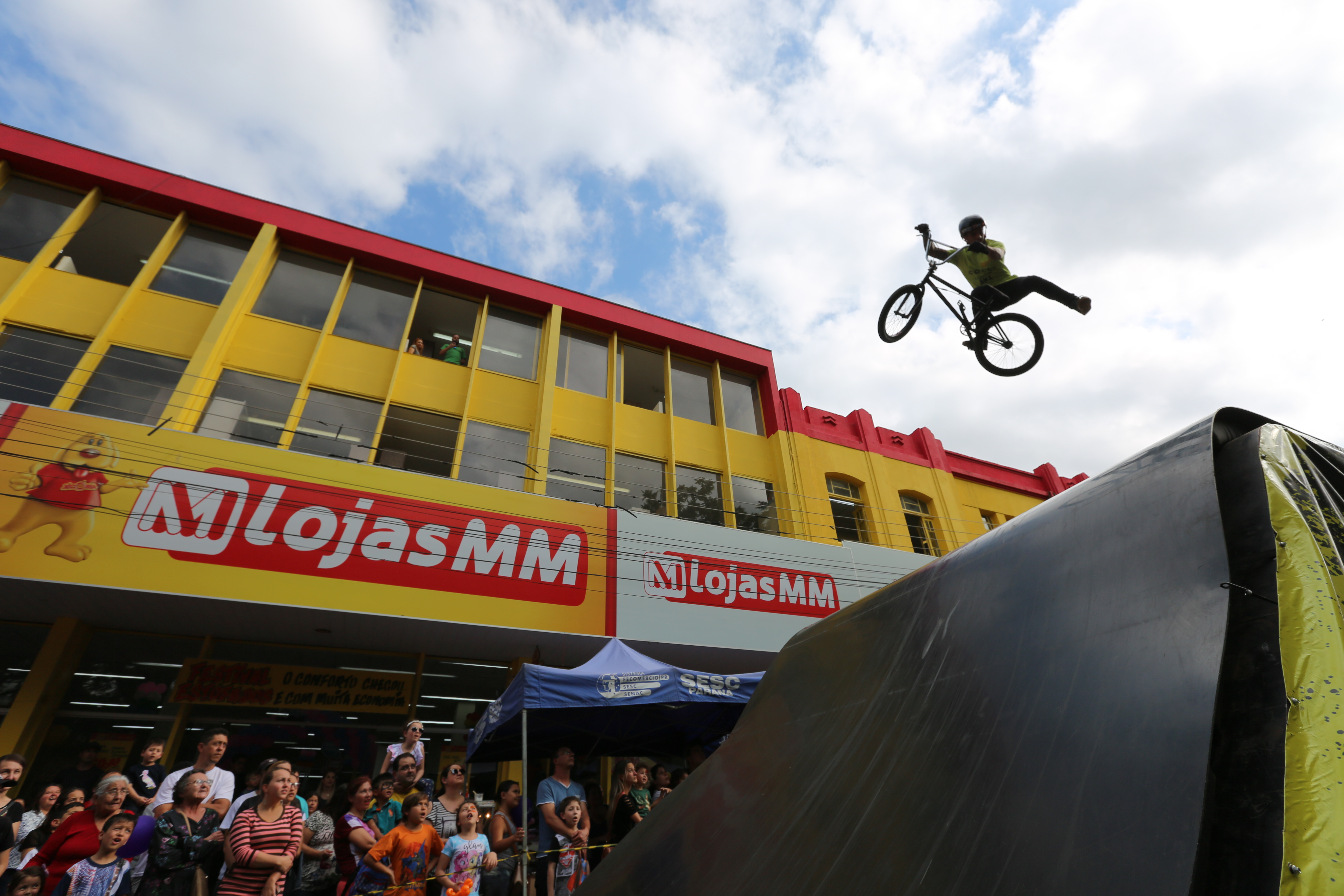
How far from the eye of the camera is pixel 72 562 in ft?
23.5

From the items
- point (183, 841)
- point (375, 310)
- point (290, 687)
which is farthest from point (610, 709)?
point (375, 310)

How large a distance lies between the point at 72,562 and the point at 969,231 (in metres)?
11.0

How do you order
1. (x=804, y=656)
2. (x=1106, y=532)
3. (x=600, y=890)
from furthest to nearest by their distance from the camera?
(x=804, y=656), (x=600, y=890), (x=1106, y=532)

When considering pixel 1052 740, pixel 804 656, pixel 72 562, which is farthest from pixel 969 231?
pixel 72 562

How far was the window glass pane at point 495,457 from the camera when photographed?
10.8m

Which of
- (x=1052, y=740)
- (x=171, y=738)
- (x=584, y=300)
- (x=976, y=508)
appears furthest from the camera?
(x=976, y=508)

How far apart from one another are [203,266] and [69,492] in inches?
225

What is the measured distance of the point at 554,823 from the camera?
545 cm

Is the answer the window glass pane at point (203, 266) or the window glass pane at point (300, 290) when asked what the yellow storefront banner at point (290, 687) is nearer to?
the window glass pane at point (300, 290)

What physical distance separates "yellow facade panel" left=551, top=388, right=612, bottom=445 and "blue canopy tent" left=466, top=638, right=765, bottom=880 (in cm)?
587

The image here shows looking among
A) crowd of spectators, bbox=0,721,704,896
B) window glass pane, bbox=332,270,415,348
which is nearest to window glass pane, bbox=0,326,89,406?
window glass pane, bbox=332,270,415,348

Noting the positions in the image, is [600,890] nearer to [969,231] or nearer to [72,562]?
[969,231]

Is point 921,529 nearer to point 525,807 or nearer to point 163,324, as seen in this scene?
point 525,807

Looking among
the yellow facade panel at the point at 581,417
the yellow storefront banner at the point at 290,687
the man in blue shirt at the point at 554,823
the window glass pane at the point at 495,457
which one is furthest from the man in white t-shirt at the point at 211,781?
the yellow facade panel at the point at 581,417
